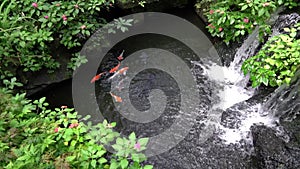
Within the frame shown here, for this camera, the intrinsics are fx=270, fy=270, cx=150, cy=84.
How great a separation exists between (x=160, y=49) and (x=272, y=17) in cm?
189

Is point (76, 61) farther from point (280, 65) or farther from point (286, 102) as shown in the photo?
point (286, 102)

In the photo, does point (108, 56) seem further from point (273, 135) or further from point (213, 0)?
point (273, 135)

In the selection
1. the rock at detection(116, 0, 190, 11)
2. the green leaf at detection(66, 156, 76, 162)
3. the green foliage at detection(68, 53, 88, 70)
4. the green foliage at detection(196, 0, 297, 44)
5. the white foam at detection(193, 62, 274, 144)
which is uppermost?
the rock at detection(116, 0, 190, 11)

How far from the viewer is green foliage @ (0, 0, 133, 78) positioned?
3.52m

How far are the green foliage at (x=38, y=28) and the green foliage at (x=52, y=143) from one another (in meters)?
1.27

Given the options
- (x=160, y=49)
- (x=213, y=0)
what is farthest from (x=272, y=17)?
(x=160, y=49)

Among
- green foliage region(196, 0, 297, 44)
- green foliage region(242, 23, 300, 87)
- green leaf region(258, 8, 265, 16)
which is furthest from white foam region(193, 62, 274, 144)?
green leaf region(258, 8, 265, 16)

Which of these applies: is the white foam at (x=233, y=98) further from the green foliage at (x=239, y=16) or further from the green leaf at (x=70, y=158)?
the green leaf at (x=70, y=158)

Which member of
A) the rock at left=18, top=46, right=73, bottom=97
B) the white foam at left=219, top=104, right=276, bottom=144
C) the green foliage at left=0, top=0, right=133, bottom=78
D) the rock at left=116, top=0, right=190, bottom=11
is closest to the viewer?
the white foam at left=219, top=104, right=276, bottom=144

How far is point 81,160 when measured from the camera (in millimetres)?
2066

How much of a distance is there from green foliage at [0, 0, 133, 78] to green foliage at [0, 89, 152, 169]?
1267 mm

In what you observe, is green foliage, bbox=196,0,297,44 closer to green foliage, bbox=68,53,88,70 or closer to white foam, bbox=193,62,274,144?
white foam, bbox=193,62,274,144

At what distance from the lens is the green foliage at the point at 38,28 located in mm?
3516

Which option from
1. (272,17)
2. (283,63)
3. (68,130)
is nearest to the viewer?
(68,130)
